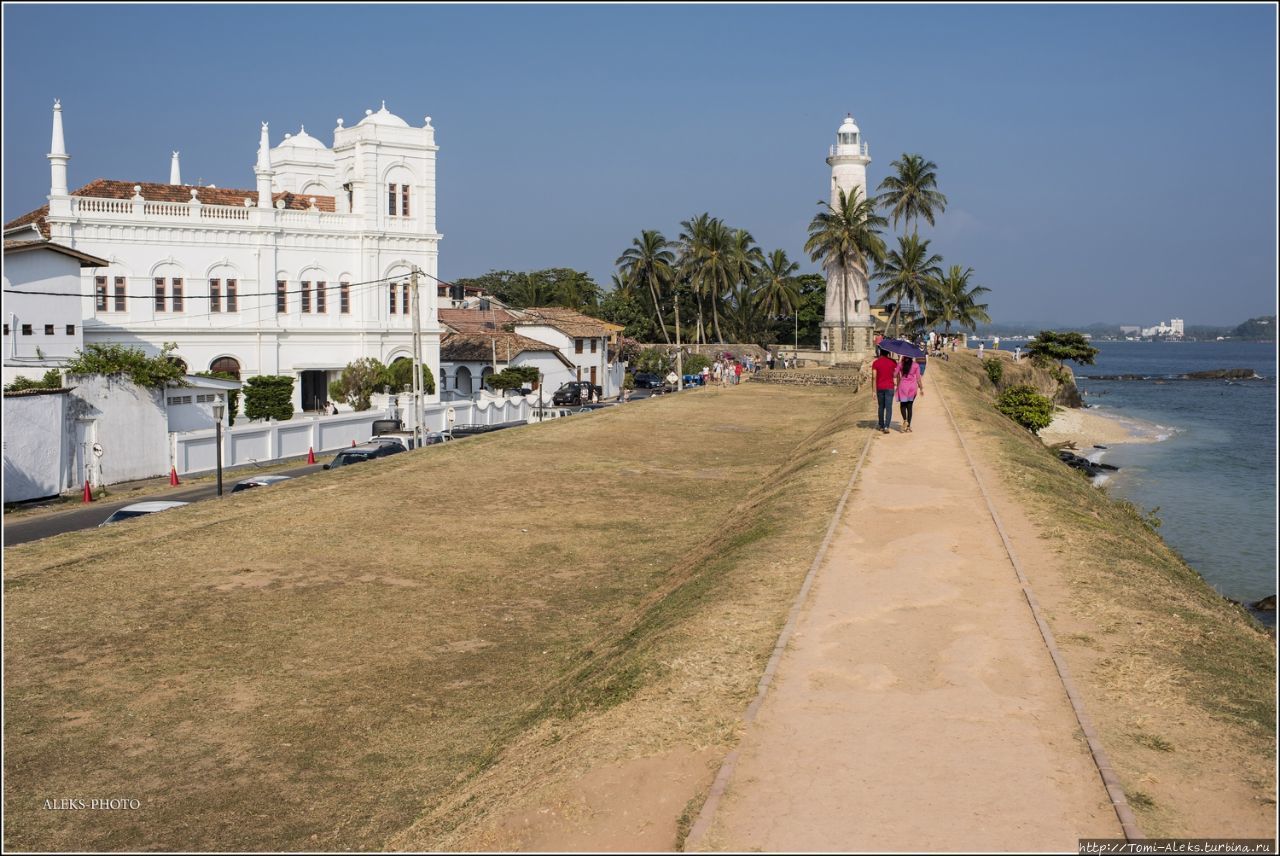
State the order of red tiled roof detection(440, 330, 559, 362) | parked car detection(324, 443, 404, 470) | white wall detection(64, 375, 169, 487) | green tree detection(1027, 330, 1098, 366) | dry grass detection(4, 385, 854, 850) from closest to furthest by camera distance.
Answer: dry grass detection(4, 385, 854, 850) < parked car detection(324, 443, 404, 470) < white wall detection(64, 375, 169, 487) < red tiled roof detection(440, 330, 559, 362) < green tree detection(1027, 330, 1098, 366)

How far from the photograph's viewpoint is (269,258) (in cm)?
5259

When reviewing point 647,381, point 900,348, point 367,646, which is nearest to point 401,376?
point 647,381

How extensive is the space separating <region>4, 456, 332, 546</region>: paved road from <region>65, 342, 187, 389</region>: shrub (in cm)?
386

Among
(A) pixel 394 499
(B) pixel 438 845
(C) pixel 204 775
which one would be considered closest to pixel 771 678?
(B) pixel 438 845

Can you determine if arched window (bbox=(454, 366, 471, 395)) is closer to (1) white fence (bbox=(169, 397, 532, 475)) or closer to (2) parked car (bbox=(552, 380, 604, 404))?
(2) parked car (bbox=(552, 380, 604, 404))

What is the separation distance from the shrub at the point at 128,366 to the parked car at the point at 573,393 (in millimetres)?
28730

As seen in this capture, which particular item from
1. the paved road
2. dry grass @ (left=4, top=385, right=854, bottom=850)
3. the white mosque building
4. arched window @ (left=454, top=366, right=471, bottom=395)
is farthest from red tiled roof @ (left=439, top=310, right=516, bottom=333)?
dry grass @ (left=4, top=385, right=854, bottom=850)

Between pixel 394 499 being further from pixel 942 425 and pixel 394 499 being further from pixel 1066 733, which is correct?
pixel 1066 733

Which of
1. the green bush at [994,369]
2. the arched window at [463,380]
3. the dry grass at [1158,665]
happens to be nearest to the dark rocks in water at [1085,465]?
the green bush at [994,369]

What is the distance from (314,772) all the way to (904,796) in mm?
5533

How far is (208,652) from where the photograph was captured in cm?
1305

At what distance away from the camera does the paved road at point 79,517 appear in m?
26.1

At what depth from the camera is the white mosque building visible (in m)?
48.2

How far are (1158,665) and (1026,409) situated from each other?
3675cm
